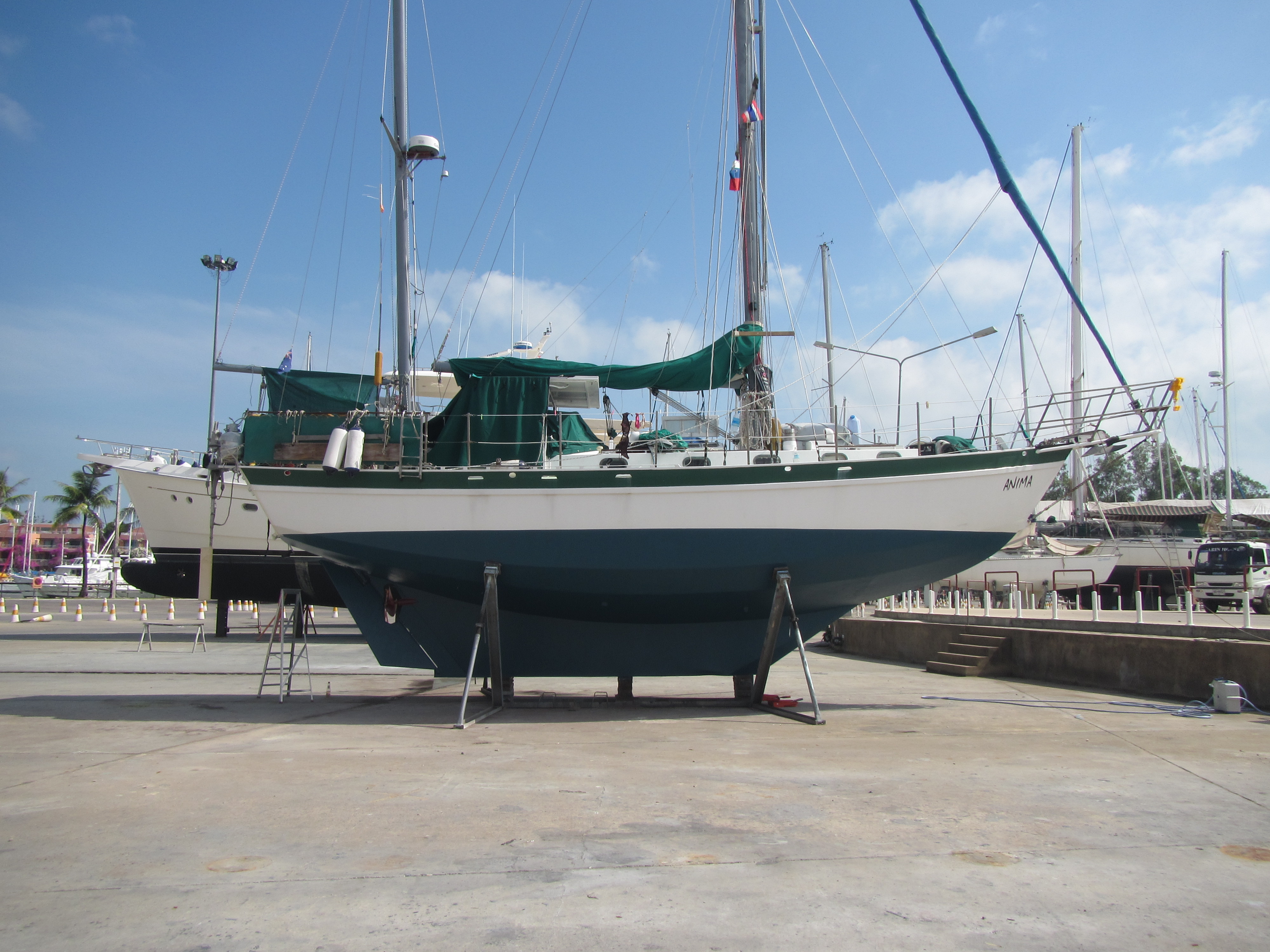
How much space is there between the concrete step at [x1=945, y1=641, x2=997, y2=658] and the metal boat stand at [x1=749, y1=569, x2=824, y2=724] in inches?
195

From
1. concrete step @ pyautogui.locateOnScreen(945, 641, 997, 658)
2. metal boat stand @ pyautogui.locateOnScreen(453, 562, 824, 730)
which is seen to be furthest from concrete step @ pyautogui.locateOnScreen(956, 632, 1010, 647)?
metal boat stand @ pyautogui.locateOnScreen(453, 562, 824, 730)

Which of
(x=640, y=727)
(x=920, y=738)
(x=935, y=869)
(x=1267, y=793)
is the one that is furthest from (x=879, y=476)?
(x=935, y=869)

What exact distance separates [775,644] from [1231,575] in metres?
13.3

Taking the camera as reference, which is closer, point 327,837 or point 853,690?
point 327,837

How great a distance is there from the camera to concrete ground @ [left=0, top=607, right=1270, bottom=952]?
2.93 metres

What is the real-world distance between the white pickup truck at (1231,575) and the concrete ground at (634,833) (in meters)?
10.6

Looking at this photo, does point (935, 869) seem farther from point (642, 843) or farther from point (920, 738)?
point (920, 738)

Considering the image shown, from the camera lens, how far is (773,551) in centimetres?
818

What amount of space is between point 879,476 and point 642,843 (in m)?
5.38

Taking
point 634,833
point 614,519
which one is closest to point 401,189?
point 614,519

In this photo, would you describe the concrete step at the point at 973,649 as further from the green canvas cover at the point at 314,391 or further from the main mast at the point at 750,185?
the green canvas cover at the point at 314,391

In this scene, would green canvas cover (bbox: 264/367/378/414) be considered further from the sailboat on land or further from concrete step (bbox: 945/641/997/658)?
concrete step (bbox: 945/641/997/658)

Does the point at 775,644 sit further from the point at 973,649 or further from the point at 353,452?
the point at 973,649

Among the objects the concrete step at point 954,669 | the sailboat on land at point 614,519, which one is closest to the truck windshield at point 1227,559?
the concrete step at point 954,669
